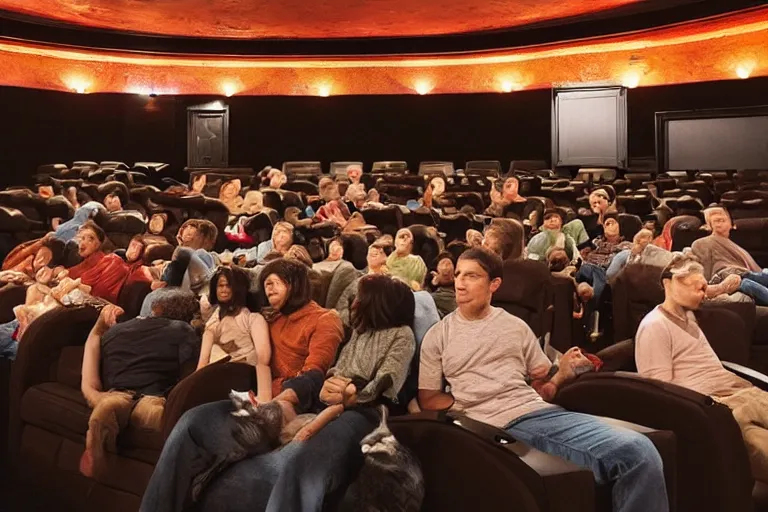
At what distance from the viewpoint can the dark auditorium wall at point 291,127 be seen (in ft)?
49.6

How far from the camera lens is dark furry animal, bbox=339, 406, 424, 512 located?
8.08 ft

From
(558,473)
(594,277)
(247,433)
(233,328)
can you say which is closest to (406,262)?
(594,277)

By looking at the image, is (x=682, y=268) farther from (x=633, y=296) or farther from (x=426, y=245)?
(x=426, y=245)

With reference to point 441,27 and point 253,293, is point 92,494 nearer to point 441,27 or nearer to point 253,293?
point 253,293

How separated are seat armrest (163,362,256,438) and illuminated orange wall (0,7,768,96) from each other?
11.2m

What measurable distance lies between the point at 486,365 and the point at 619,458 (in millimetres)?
571

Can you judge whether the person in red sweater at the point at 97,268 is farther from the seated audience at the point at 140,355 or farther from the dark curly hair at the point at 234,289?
the dark curly hair at the point at 234,289

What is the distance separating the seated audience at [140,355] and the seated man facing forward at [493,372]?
1264mm

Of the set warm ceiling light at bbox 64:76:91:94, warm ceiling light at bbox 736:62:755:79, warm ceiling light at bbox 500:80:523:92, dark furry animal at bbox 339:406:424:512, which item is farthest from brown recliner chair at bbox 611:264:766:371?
warm ceiling light at bbox 64:76:91:94

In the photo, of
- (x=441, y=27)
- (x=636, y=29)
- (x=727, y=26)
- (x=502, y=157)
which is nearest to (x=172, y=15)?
(x=441, y=27)

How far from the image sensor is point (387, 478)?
2.47 metres

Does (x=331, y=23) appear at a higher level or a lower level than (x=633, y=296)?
higher

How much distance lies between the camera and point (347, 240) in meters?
5.41

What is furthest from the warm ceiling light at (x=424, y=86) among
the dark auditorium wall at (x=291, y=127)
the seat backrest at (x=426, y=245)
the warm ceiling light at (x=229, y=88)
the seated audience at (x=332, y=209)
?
the seat backrest at (x=426, y=245)
